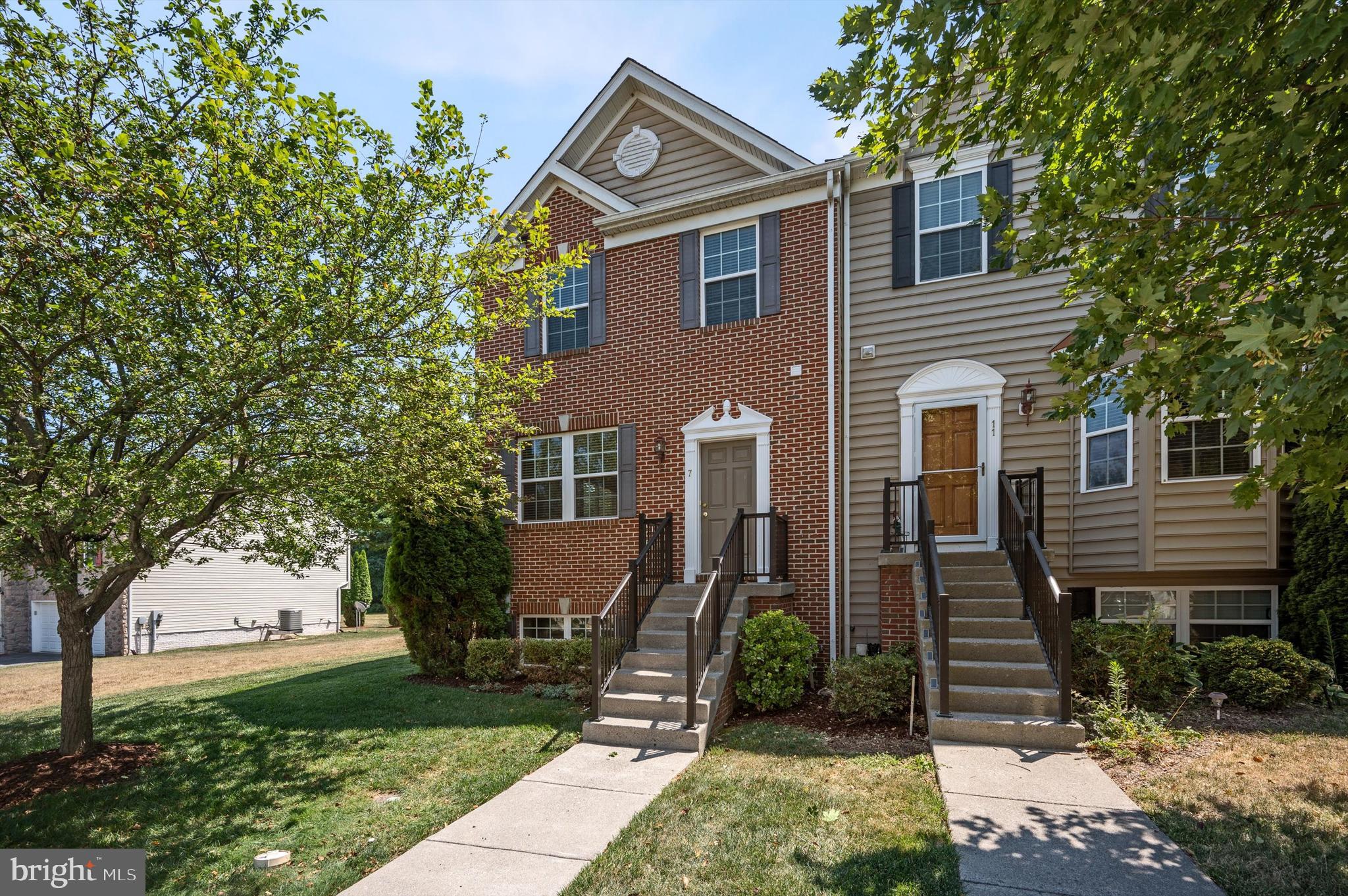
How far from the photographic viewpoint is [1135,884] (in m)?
3.74

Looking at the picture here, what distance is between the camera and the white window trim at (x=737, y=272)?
10062 millimetres

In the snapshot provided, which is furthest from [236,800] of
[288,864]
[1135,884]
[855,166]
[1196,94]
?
[855,166]

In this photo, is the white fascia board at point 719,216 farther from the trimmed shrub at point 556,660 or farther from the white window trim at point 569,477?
the trimmed shrub at point 556,660

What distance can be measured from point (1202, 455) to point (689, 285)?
21.5 feet

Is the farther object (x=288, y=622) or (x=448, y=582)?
(x=288, y=622)

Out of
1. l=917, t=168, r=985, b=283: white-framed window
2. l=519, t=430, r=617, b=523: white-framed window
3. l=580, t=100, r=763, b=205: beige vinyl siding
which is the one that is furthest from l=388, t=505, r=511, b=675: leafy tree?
l=917, t=168, r=985, b=283: white-framed window

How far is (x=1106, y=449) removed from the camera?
27.6ft

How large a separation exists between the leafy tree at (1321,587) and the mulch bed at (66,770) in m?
11.4

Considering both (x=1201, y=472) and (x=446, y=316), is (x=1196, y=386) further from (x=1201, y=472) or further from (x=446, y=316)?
(x=446, y=316)

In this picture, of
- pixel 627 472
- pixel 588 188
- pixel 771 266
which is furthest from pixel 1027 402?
pixel 588 188

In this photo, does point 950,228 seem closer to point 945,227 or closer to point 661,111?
point 945,227

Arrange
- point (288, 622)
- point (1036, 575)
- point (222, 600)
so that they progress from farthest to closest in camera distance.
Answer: point (288, 622)
point (222, 600)
point (1036, 575)

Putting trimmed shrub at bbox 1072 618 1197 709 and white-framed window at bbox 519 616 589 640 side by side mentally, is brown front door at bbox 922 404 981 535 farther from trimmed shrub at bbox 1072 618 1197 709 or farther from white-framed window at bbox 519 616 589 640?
white-framed window at bbox 519 616 589 640

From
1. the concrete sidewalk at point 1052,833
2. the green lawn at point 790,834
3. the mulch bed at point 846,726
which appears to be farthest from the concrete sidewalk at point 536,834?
the concrete sidewalk at point 1052,833
